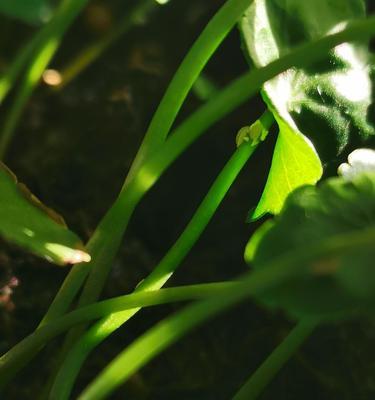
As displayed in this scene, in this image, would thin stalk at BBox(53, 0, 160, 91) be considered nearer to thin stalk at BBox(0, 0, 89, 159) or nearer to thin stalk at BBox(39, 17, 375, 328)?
thin stalk at BBox(0, 0, 89, 159)

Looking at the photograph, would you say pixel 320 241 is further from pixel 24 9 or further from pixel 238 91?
pixel 24 9

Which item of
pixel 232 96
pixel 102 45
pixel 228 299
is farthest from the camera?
pixel 102 45

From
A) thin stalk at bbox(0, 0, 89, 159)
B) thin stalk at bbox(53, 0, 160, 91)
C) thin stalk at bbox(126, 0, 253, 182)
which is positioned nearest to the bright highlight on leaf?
thin stalk at bbox(126, 0, 253, 182)

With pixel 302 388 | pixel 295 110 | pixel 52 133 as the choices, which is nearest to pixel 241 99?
pixel 295 110

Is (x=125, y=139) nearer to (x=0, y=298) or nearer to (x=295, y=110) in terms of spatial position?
(x=0, y=298)

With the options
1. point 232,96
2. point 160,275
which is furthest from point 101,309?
point 232,96

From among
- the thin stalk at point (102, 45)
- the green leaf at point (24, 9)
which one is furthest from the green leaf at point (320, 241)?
the thin stalk at point (102, 45)
